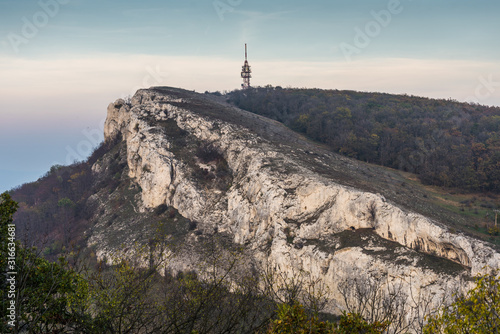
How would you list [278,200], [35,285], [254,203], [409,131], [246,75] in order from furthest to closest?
[246,75], [409,131], [254,203], [278,200], [35,285]

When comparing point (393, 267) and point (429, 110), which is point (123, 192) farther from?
point (429, 110)

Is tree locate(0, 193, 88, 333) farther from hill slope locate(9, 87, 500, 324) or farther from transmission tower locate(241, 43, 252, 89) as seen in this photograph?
transmission tower locate(241, 43, 252, 89)

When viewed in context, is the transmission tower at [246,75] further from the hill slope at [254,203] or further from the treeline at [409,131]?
the hill slope at [254,203]

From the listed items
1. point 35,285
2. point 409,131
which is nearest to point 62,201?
point 35,285

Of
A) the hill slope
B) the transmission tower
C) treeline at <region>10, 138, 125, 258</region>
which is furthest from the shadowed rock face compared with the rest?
the transmission tower

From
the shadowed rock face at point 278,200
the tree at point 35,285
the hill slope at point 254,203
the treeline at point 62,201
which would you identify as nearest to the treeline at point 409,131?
the hill slope at point 254,203

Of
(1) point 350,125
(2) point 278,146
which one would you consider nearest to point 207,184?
(2) point 278,146

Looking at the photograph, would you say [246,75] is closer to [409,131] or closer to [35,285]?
[409,131]
